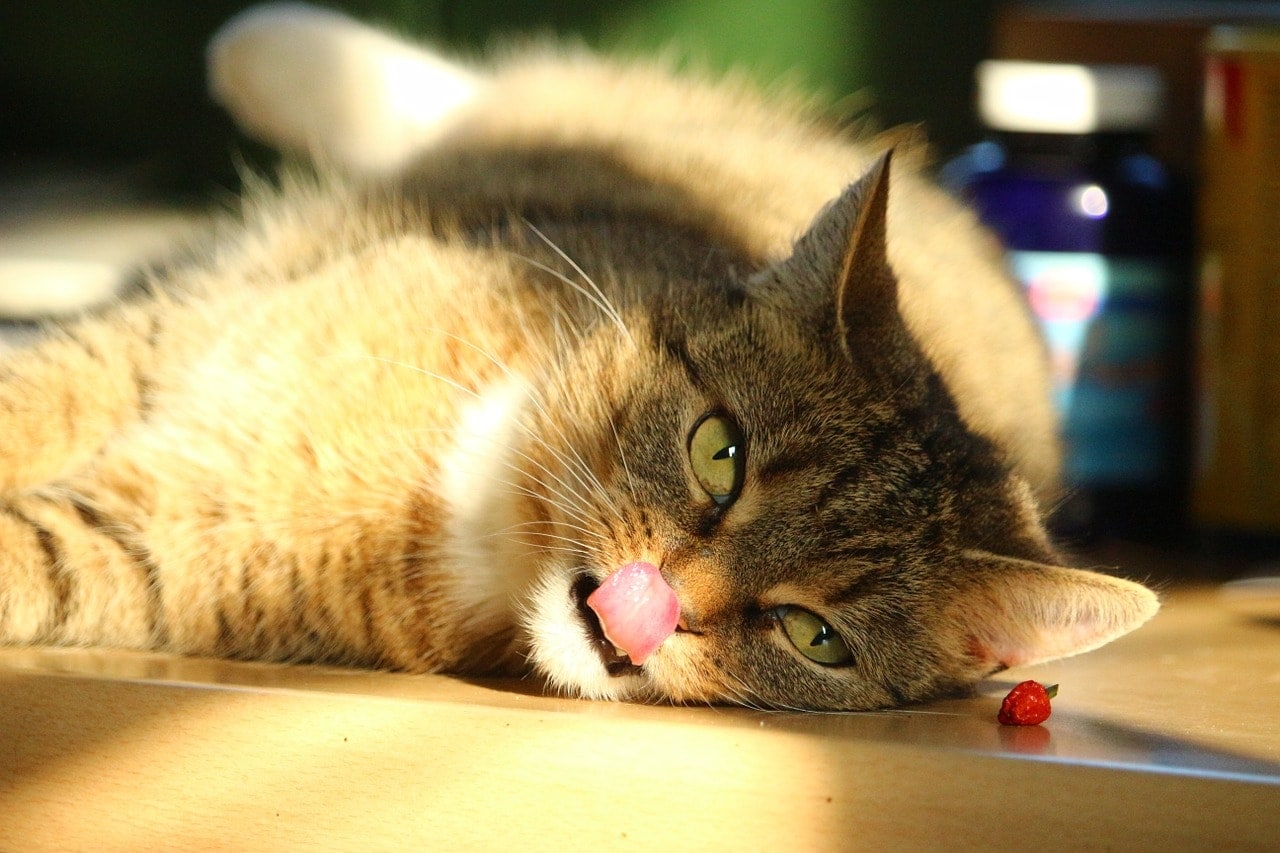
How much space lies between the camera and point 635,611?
3.08 feet

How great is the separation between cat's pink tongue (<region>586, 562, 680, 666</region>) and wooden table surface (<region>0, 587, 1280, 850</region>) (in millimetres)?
53

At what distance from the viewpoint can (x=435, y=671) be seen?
113cm

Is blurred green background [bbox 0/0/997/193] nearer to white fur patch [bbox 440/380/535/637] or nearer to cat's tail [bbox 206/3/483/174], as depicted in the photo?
cat's tail [bbox 206/3/483/174]

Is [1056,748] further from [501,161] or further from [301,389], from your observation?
[501,161]

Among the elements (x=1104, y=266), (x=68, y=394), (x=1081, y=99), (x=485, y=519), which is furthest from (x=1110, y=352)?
(x=68, y=394)

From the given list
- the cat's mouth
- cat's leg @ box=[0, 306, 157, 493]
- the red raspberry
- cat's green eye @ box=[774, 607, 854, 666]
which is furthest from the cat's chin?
cat's leg @ box=[0, 306, 157, 493]

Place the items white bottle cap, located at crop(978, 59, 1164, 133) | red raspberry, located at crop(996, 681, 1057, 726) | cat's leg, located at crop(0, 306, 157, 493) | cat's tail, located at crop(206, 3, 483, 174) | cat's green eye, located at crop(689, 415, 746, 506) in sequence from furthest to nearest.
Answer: cat's tail, located at crop(206, 3, 483, 174) → white bottle cap, located at crop(978, 59, 1164, 133) → cat's leg, located at crop(0, 306, 157, 493) → cat's green eye, located at crop(689, 415, 746, 506) → red raspberry, located at crop(996, 681, 1057, 726)

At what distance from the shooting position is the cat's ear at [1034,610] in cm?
97

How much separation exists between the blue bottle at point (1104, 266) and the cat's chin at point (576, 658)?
1.08m

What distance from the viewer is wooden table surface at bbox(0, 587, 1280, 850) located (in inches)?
30.9

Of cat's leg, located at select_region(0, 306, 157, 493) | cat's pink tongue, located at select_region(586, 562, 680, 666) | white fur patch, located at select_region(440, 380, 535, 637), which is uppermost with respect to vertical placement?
cat's leg, located at select_region(0, 306, 157, 493)

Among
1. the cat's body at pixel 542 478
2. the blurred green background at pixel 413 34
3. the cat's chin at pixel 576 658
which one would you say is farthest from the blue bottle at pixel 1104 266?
the cat's chin at pixel 576 658

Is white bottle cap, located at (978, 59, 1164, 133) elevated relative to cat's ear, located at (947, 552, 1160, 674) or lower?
elevated

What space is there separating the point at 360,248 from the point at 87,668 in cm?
62
